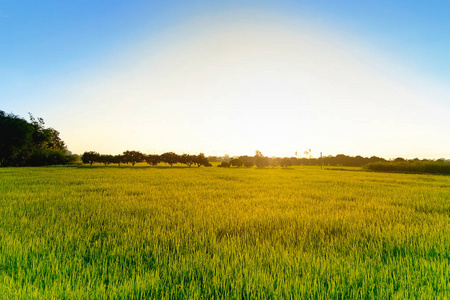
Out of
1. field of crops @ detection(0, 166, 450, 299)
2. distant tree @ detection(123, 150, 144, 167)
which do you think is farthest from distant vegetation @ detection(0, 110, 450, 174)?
field of crops @ detection(0, 166, 450, 299)

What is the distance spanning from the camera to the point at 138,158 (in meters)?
61.8

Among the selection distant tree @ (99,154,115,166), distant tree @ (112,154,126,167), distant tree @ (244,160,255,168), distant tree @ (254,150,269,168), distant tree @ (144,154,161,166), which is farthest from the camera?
distant tree @ (254,150,269,168)

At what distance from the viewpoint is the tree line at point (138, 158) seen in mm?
56531

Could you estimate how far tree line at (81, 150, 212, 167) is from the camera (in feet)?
185

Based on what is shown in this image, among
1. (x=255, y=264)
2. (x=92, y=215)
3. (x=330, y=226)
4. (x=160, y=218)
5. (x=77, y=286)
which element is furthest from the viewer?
(x=92, y=215)

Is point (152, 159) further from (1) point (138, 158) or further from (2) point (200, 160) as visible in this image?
(2) point (200, 160)

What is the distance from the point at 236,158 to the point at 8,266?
70.6m

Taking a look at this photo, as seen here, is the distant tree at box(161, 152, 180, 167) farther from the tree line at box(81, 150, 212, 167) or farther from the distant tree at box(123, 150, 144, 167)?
the distant tree at box(123, 150, 144, 167)

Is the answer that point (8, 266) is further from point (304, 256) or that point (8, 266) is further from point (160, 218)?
point (304, 256)

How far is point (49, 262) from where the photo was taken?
304 cm

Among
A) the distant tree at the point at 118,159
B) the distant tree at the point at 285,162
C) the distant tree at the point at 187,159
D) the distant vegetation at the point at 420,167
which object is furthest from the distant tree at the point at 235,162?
the distant vegetation at the point at 420,167

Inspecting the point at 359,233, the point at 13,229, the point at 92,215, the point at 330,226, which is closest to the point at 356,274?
the point at 359,233

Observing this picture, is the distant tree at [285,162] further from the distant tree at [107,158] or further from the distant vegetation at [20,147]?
the distant vegetation at [20,147]

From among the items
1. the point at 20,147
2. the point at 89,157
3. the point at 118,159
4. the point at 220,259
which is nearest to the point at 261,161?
the point at 118,159
